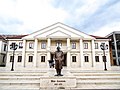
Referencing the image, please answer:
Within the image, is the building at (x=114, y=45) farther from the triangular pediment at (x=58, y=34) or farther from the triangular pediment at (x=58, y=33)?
the triangular pediment at (x=58, y=34)

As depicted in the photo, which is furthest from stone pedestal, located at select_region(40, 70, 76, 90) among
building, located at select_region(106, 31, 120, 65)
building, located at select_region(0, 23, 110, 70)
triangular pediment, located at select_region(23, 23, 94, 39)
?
building, located at select_region(106, 31, 120, 65)

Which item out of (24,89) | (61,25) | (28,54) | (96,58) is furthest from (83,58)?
(24,89)

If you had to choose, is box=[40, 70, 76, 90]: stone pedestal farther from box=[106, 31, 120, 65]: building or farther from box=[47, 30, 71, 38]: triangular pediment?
box=[106, 31, 120, 65]: building

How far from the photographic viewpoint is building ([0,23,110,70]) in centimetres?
3152

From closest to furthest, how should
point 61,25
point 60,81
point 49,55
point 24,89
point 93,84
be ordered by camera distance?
point 24,89, point 60,81, point 93,84, point 49,55, point 61,25

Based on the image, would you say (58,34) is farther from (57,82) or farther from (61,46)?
(57,82)

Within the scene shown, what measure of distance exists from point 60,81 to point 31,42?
25377 mm

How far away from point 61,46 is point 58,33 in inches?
123

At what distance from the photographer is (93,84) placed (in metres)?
9.77

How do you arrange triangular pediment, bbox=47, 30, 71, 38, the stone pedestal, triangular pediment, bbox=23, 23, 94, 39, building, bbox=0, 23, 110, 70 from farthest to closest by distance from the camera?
1. triangular pediment, bbox=23, 23, 94, 39
2. triangular pediment, bbox=47, 30, 71, 38
3. building, bbox=0, 23, 110, 70
4. the stone pedestal

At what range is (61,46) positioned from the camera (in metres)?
32.5

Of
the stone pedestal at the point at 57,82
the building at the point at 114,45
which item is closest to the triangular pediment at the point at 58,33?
the building at the point at 114,45

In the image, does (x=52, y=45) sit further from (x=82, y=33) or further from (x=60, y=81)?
(x=60, y=81)

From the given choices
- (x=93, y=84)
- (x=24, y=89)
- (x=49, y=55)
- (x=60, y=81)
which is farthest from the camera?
(x=49, y=55)
